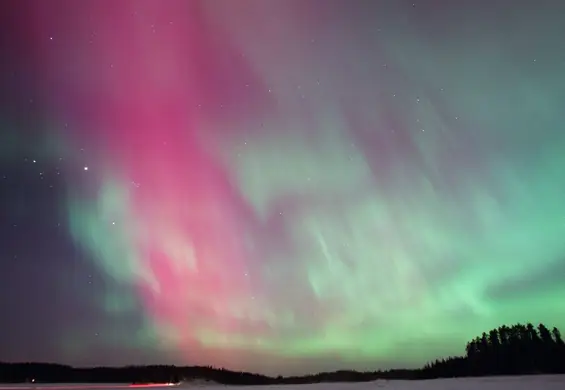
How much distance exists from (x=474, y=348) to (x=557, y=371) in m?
14.0

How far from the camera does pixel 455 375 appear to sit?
7631 cm

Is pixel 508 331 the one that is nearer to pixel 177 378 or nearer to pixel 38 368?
pixel 177 378

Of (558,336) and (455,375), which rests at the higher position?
(558,336)

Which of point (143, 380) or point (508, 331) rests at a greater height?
point (508, 331)

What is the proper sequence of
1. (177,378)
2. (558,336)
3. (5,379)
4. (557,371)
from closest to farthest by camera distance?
(557,371)
(558,336)
(5,379)
(177,378)

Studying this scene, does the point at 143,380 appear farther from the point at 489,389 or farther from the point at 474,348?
the point at 489,389

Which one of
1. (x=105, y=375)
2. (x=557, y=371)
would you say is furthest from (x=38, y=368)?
(x=557, y=371)

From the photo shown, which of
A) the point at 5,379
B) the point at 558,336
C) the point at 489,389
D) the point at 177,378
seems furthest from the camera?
the point at 177,378

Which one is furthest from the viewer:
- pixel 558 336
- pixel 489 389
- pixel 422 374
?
pixel 422 374

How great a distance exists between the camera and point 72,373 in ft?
342

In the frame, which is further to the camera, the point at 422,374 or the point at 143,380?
the point at 143,380

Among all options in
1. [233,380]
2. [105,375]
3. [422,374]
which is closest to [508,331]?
[422,374]

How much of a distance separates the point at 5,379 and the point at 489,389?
9234 centimetres

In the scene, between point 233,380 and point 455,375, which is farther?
point 233,380
